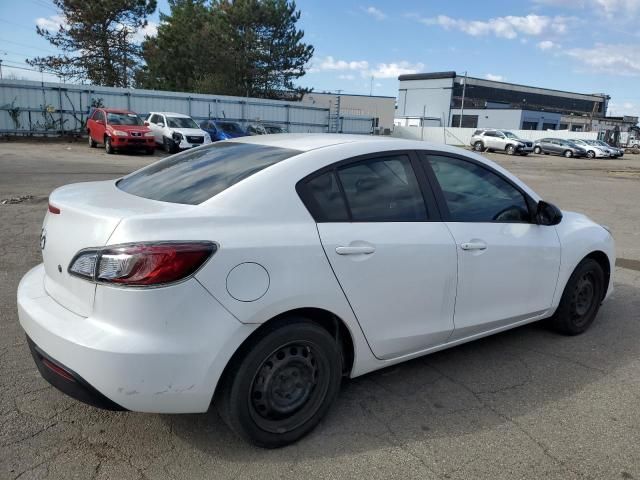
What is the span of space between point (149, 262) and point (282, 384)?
93 centimetres

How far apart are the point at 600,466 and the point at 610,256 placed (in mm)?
2349

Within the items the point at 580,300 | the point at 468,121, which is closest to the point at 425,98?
the point at 468,121

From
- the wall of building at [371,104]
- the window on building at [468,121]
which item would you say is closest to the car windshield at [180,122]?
the wall of building at [371,104]

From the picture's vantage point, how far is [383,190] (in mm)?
3080

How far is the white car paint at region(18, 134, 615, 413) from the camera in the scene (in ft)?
7.50

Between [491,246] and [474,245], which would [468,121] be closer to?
[491,246]

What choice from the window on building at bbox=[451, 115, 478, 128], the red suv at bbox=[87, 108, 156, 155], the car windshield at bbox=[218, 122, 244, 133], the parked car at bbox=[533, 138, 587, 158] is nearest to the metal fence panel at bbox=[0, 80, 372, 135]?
the car windshield at bbox=[218, 122, 244, 133]

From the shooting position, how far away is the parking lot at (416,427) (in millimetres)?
2551

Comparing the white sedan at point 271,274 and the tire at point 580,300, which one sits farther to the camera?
the tire at point 580,300

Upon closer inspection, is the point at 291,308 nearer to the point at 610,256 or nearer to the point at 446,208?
the point at 446,208

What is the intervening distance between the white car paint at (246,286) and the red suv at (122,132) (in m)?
18.9

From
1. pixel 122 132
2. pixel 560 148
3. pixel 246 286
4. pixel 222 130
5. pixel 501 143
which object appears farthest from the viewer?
pixel 560 148

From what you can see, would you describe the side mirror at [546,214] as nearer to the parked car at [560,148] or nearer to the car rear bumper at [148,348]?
the car rear bumper at [148,348]

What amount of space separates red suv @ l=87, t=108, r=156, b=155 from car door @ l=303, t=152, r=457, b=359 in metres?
19.8
